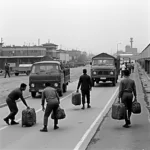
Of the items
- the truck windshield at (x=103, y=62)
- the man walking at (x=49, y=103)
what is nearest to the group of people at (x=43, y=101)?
the man walking at (x=49, y=103)

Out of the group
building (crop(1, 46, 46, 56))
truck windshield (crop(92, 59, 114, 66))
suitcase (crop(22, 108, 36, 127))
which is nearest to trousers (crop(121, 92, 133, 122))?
suitcase (crop(22, 108, 36, 127))

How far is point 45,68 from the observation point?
20.4m

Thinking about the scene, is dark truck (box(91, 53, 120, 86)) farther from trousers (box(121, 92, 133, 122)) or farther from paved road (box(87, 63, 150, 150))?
trousers (box(121, 92, 133, 122))

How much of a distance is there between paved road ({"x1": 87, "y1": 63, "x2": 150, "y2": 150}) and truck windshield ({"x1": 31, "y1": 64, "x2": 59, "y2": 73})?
8.35 metres

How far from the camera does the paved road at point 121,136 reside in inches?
328

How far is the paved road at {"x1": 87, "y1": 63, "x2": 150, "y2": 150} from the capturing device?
328 inches

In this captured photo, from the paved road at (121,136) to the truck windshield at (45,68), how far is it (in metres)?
8.35

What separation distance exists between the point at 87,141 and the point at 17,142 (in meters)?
1.73

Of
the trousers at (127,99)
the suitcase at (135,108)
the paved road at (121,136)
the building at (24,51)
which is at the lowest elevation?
the paved road at (121,136)

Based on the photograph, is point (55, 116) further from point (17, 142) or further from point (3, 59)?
point (3, 59)

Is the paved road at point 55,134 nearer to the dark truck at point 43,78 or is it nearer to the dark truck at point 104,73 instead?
the dark truck at point 43,78

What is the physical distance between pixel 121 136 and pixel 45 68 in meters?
11.4

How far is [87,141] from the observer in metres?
8.86

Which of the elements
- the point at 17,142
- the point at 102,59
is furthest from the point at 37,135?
the point at 102,59
